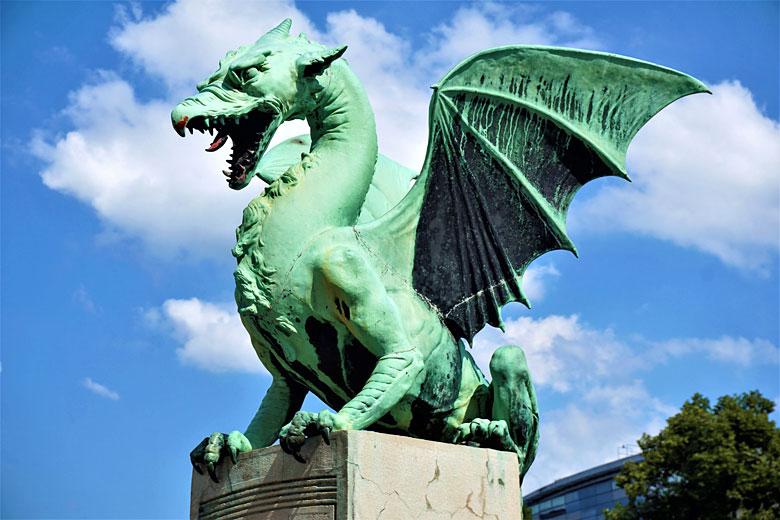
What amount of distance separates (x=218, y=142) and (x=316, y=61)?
2.37 feet

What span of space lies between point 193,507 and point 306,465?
94 centimetres

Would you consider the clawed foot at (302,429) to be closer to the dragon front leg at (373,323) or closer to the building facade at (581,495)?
the dragon front leg at (373,323)

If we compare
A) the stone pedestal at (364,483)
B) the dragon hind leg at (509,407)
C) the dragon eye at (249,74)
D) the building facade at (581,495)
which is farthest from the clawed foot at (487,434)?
the building facade at (581,495)

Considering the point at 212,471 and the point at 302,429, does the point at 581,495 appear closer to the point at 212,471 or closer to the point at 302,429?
the point at 212,471

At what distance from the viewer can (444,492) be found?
178 inches

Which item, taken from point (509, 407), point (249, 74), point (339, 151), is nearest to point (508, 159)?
point (339, 151)

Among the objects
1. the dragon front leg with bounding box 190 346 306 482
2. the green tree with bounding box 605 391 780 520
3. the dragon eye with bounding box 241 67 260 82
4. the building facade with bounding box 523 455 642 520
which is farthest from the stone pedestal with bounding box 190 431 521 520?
the building facade with bounding box 523 455 642 520

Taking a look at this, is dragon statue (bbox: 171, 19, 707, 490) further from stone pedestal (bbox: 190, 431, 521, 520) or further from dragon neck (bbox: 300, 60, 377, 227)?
stone pedestal (bbox: 190, 431, 521, 520)

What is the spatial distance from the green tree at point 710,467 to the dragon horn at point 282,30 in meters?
16.1

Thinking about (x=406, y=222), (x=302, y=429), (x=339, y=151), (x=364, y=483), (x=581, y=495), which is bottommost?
(x=364, y=483)

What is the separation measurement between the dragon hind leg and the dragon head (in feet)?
5.93

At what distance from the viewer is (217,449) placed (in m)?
4.75

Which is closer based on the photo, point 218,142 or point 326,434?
point 326,434

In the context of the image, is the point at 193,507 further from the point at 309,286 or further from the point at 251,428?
the point at 309,286
